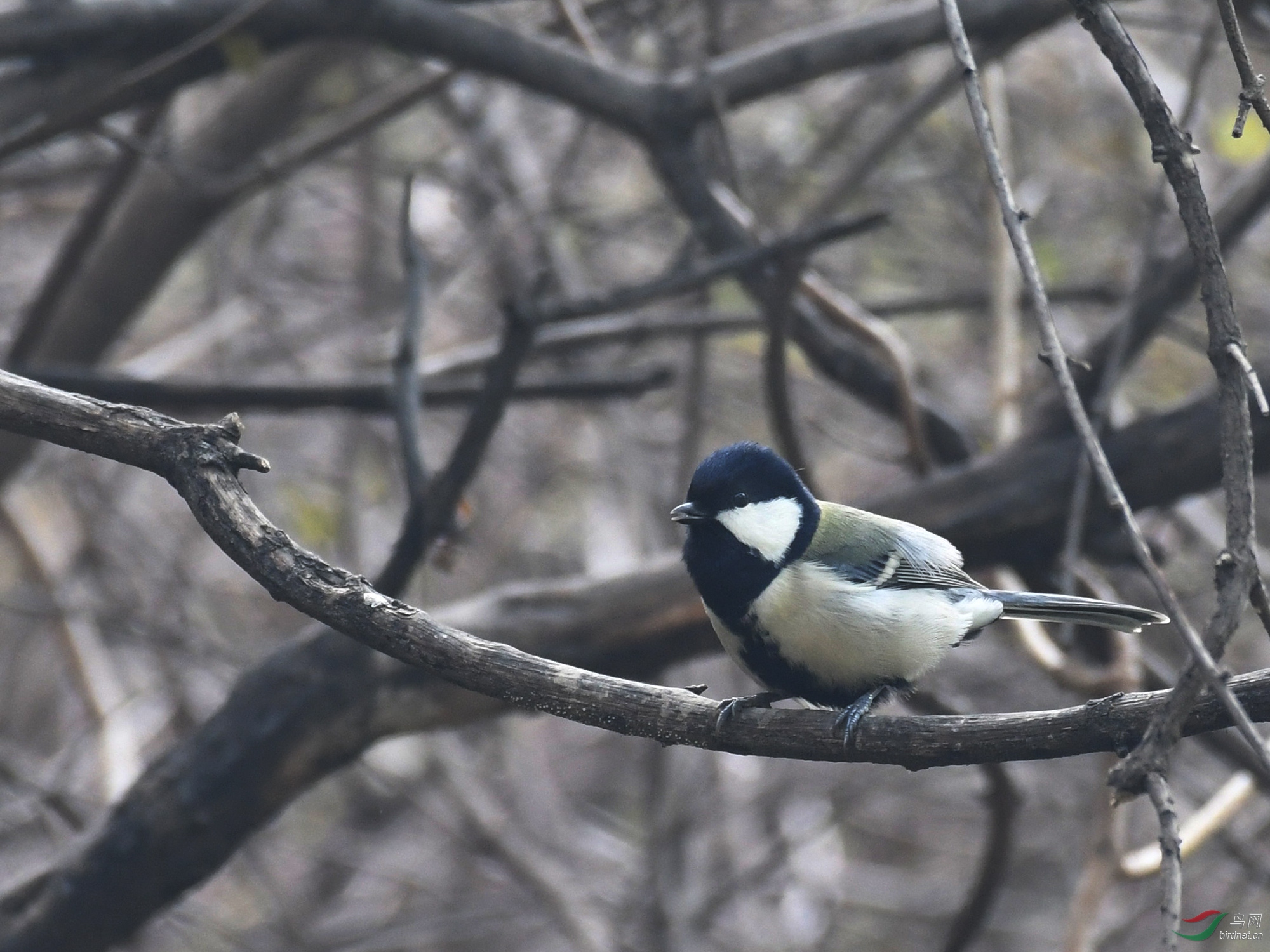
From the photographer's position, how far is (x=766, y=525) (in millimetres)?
2373

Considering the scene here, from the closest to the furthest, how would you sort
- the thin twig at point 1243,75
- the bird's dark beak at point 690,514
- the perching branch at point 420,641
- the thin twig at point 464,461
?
the thin twig at point 1243,75 < the perching branch at point 420,641 < the bird's dark beak at point 690,514 < the thin twig at point 464,461

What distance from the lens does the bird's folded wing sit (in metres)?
2.33

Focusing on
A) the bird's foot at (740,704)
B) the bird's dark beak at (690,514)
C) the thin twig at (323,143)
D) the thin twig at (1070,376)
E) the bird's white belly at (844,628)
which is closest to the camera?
the thin twig at (1070,376)

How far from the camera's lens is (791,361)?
18.0 ft

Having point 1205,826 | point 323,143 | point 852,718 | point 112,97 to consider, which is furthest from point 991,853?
point 112,97

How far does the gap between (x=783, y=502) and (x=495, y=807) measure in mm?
3471

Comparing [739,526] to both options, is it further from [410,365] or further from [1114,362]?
[1114,362]

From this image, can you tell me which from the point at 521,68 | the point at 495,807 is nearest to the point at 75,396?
the point at 521,68

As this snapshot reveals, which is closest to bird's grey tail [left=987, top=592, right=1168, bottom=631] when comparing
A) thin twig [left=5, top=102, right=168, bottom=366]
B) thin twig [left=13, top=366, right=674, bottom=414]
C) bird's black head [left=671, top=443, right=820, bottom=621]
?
bird's black head [left=671, top=443, right=820, bottom=621]

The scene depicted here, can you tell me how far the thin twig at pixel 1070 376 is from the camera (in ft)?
3.63

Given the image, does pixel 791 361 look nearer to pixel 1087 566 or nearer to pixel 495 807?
pixel 1087 566

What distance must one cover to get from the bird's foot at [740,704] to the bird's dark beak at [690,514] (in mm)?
358

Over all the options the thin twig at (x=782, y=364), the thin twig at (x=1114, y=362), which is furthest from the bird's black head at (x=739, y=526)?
the thin twig at (x=1114, y=362)

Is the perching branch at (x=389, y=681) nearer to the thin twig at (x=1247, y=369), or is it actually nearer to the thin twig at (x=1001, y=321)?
the thin twig at (x=1001, y=321)
